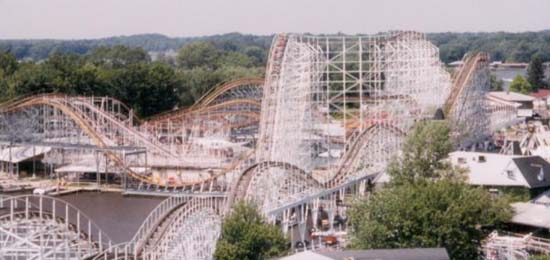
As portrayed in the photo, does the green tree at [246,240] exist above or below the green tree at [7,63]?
below

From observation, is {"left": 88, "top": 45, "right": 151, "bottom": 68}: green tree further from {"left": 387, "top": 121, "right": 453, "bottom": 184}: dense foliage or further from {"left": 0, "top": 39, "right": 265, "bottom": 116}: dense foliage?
{"left": 387, "top": 121, "right": 453, "bottom": 184}: dense foliage

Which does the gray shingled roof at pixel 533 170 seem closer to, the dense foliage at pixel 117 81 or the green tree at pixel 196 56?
the dense foliage at pixel 117 81

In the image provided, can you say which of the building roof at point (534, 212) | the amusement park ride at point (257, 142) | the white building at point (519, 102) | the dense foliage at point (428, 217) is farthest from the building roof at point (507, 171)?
the white building at point (519, 102)

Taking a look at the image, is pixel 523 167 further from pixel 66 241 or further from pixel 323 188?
pixel 66 241

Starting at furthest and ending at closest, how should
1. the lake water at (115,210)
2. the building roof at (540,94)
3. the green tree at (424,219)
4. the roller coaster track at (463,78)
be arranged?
the building roof at (540,94) → the roller coaster track at (463,78) → the lake water at (115,210) → the green tree at (424,219)

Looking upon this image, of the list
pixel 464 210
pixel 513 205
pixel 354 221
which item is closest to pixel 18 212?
pixel 354 221

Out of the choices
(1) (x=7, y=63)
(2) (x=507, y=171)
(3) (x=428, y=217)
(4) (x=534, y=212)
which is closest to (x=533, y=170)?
(2) (x=507, y=171)

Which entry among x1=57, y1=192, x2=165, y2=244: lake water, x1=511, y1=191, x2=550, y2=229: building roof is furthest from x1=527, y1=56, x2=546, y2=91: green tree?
x1=511, y1=191, x2=550, y2=229: building roof
